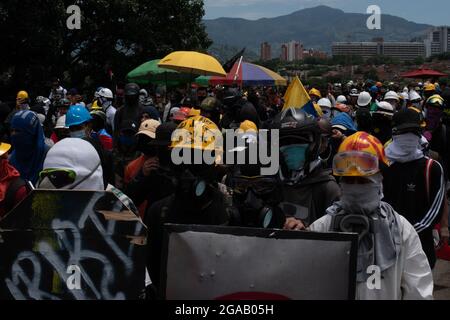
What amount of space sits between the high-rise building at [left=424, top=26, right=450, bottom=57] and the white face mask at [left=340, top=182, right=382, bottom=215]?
107 meters

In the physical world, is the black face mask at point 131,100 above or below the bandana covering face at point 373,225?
above

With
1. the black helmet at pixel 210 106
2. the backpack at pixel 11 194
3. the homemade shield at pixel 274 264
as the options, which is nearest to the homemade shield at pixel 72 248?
the homemade shield at pixel 274 264

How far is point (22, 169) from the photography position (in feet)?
17.3

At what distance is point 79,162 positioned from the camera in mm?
3000

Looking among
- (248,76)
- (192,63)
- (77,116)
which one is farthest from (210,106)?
(248,76)

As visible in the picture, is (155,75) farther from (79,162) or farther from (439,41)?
(439,41)

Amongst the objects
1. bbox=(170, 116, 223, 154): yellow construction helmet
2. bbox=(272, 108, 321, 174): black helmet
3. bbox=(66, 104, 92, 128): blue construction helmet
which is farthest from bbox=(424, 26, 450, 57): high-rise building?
bbox=(170, 116, 223, 154): yellow construction helmet

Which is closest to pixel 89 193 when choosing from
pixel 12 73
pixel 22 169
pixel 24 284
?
pixel 24 284

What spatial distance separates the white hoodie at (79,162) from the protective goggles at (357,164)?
1084 millimetres

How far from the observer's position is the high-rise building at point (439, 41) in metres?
108

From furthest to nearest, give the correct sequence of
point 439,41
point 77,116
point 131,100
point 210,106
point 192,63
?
1. point 439,41
2. point 192,63
3. point 131,100
4. point 210,106
5. point 77,116

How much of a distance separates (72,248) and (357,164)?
4.09ft

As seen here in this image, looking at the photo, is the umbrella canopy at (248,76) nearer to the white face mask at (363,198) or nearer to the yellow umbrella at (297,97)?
the yellow umbrella at (297,97)

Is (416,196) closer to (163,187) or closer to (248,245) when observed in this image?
(163,187)
